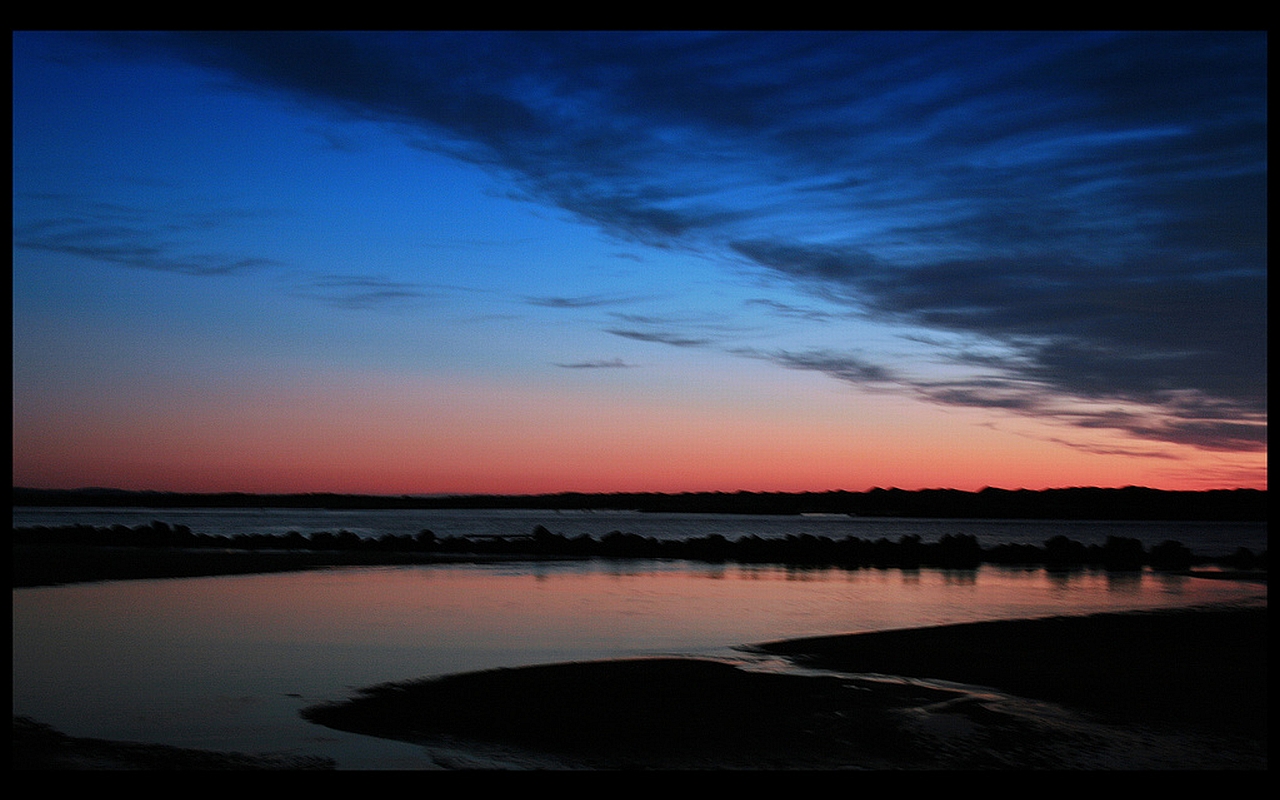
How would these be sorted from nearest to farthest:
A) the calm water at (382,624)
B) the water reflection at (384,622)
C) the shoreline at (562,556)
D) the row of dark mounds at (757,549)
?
the calm water at (382,624)
the water reflection at (384,622)
the shoreline at (562,556)
the row of dark mounds at (757,549)

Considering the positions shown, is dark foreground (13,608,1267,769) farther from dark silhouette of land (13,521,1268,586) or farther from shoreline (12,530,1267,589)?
dark silhouette of land (13,521,1268,586)

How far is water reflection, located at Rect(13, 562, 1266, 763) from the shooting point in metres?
8.94

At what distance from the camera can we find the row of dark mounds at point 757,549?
1201 inches

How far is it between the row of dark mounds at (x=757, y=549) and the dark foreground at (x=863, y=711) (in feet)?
58.4

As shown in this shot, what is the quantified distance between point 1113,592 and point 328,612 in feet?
56.3

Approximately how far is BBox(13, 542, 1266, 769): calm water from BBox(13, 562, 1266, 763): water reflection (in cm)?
4

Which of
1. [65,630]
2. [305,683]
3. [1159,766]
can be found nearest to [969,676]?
[1159,766]

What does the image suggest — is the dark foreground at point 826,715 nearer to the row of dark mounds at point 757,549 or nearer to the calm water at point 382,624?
the calm water at point 382,624

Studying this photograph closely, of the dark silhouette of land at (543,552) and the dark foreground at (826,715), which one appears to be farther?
the dark silhouette of land at (543,552)

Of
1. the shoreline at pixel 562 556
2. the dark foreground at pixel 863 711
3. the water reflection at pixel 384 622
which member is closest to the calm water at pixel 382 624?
the water reflection at pixel 384 622

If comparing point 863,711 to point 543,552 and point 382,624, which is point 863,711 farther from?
point 543,552

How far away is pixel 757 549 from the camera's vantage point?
3312cm

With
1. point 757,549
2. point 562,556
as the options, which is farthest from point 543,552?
point 757,549

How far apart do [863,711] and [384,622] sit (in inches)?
327
